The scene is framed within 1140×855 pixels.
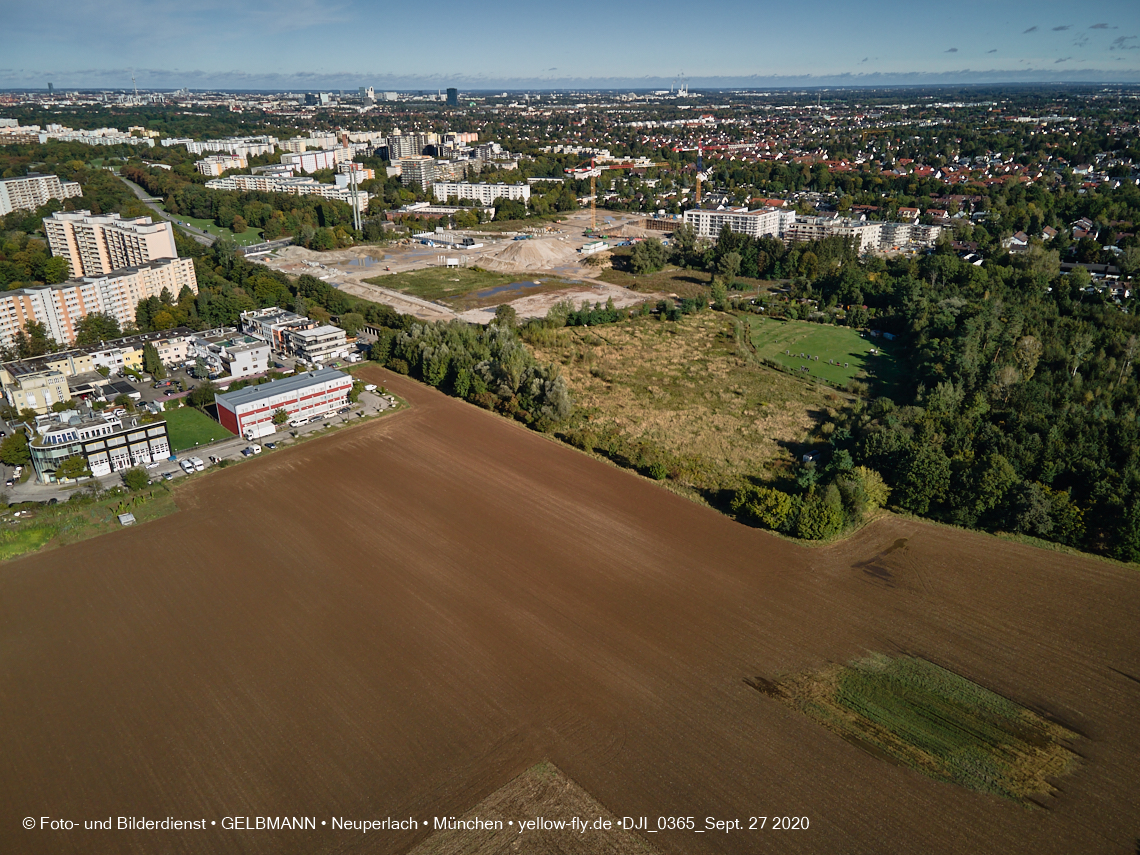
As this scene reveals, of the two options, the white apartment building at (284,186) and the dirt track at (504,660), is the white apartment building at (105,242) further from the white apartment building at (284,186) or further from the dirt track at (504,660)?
the white apartment building at (284,186)

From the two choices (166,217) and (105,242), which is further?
(166,217)

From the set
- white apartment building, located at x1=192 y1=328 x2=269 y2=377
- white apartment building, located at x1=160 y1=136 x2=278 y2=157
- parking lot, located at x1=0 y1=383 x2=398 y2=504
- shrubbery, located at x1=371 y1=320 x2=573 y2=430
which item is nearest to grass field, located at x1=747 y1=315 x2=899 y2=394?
shrubbery, located at x1=371 y1=320 x2=573 y2=430

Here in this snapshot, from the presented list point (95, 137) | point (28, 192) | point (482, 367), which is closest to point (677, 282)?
point (482, 367)

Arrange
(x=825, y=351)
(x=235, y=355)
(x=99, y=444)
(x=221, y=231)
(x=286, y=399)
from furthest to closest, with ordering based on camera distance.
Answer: (x=221, y=231) → (x=825, y=351) → (x=235, y=355) → (x=286, y=399) → (x=99, y=444)

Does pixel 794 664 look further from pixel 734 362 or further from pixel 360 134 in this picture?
pixel 360 134

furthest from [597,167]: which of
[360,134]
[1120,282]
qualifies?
[1120,282]

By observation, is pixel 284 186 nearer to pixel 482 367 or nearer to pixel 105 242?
pixel 105 242

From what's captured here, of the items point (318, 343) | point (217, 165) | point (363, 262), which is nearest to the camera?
point (318, 343)

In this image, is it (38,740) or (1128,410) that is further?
(1128,410)
